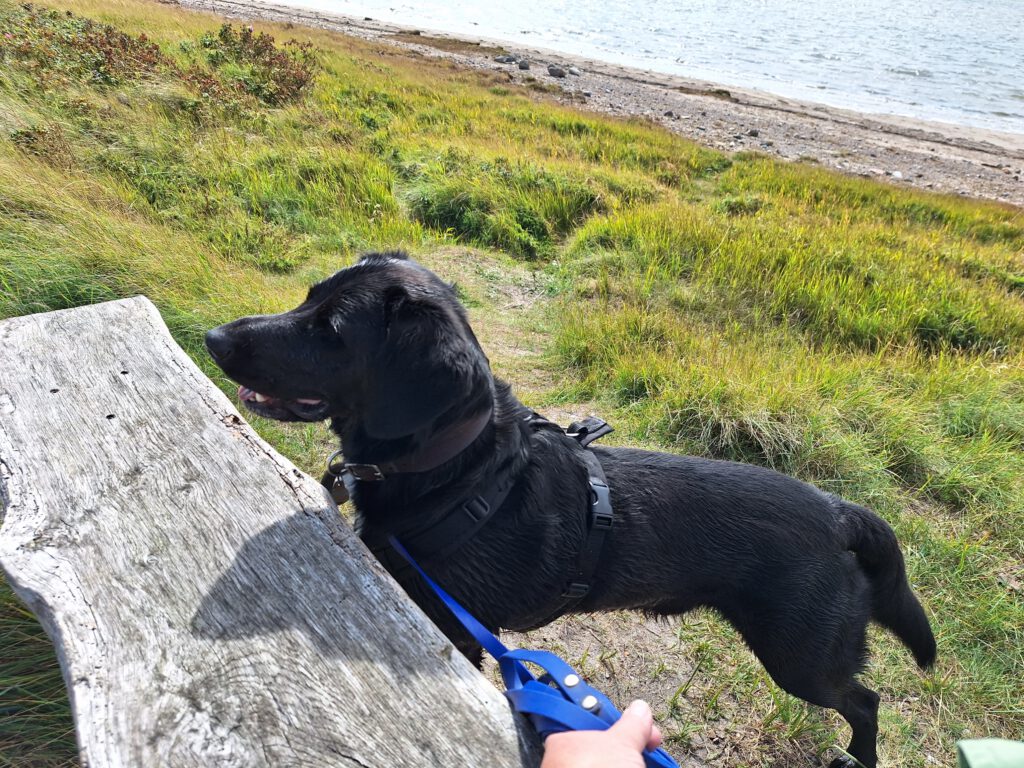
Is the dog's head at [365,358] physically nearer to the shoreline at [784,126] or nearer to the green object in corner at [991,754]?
the green object in corner at [991,754]

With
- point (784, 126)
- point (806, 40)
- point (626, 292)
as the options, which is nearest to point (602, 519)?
point (626, 292)

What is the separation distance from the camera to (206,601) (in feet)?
4.97

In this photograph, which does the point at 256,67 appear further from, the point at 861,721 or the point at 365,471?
the point at 861,721

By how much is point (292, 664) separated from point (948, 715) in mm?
2893

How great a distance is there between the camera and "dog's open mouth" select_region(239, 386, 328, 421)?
6.85 ft

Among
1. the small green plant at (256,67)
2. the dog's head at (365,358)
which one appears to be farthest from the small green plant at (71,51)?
the dog's head at (365,358)

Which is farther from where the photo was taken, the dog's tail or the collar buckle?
the dog's tail

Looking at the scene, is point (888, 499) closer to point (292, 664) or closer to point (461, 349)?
point (461, 349)

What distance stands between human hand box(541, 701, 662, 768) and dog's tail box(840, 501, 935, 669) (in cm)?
141

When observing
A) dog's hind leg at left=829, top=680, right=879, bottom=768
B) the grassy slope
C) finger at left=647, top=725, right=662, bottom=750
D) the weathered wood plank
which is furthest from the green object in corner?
the grassy slope

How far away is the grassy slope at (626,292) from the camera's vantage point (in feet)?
9.12

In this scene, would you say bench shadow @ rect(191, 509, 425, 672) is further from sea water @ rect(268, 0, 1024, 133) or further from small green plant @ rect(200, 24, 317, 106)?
sea water @ rect(268, 0, 1024, 133)

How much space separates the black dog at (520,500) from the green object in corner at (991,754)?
110 cm

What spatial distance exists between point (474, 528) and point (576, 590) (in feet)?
1.42
